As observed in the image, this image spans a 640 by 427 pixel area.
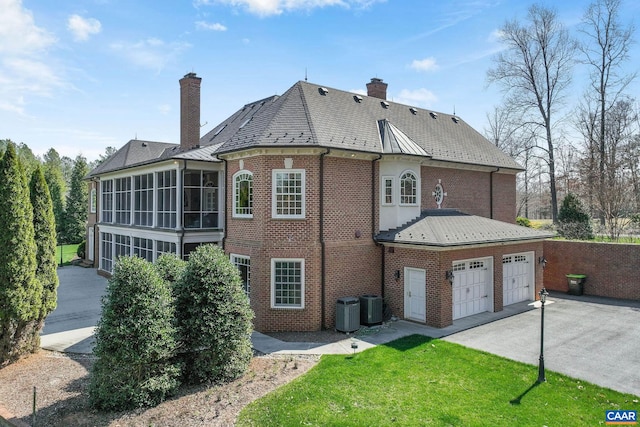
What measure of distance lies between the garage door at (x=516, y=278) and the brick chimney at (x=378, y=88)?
10509 millimetres

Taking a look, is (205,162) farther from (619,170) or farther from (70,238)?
(70,238)

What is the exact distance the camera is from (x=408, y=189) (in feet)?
52.2

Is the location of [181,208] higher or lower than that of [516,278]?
higher

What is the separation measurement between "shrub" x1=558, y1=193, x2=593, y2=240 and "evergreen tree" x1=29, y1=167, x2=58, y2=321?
81.1ft

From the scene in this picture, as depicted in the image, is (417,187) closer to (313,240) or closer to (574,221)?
(313,240)

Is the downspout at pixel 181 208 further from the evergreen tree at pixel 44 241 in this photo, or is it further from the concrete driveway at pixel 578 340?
the concrete driveway at pixel 578 340

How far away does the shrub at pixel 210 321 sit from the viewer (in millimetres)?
9477

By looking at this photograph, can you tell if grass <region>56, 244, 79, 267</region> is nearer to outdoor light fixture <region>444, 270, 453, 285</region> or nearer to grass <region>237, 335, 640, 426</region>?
grass <region>237, 335, 640, 426</region>

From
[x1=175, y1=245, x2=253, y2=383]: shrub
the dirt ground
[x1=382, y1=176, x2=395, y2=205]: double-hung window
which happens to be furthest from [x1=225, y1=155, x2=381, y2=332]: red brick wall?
[x1=175, y1=245, x2=253, y2=383]: shrub

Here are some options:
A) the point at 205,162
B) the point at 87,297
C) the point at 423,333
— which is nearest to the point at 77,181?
the point at 87,297

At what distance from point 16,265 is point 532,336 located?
15376 millimetres

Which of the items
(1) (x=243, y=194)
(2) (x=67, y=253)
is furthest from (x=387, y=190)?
Result: (2) (x=67, y=253)
